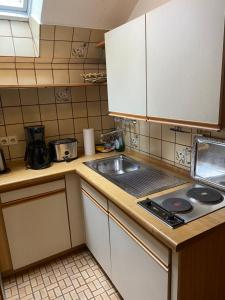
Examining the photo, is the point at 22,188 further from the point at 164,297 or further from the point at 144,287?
the point at 164,297

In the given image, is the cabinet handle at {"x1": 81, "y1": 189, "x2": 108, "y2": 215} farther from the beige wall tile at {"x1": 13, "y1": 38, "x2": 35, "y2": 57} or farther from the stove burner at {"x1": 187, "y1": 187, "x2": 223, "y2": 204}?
the beige wall tile at {"x1": 13, "y1": 38, "x2": 35, "y2": 57}

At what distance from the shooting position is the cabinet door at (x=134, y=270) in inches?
42.6

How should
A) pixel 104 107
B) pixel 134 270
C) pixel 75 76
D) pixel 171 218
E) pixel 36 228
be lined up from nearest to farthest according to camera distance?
Result: pixel 171 218 → pixel 134 270 → pixel 36 228 → pixel 75 76 → pixel 104 107

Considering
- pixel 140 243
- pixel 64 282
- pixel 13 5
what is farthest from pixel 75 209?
pixel 13 5

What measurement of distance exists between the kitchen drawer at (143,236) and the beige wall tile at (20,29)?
1448 mm

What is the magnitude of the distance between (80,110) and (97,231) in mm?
1135

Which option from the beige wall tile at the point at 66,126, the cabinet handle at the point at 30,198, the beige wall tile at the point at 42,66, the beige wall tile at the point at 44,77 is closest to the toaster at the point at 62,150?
the beige wall tile at the point at 66,126

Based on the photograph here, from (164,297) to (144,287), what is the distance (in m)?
0.18

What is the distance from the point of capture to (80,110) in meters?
2.23

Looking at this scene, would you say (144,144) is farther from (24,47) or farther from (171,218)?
(24,47)

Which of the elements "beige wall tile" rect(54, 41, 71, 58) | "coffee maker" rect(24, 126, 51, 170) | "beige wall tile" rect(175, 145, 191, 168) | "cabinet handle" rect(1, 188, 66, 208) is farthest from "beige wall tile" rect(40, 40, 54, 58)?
"beige wall tile" rect(175, 145, 191, 168)

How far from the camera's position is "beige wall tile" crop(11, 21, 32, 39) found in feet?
5.75

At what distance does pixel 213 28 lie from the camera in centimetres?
92

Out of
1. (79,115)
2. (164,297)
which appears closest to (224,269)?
(164,297)
